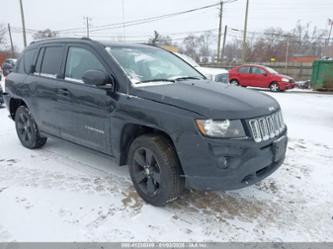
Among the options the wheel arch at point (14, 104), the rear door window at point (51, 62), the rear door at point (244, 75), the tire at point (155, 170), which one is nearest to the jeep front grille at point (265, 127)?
the tire at point (155, 170)

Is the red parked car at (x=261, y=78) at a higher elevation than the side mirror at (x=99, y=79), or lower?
lower

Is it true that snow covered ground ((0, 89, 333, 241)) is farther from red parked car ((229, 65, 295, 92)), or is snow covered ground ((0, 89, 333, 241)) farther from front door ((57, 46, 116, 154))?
red parked car ((229, 65, 295, 92))

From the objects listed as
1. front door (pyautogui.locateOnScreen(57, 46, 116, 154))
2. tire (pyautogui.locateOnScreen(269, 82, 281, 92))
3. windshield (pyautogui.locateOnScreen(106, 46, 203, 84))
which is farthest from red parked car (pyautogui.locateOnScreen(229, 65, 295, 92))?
front door (pyautogui.locateOnScreen(57, 46, 116, 154))

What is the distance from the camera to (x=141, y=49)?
379cm

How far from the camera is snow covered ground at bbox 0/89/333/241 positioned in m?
2.52

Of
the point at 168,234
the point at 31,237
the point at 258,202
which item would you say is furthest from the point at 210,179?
the point at 31,237

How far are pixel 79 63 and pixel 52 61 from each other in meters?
0.70

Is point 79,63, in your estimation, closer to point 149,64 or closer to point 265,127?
point 149,64

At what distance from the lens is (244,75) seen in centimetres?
1599

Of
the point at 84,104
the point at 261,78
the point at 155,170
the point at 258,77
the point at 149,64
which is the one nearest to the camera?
the point at 155,170

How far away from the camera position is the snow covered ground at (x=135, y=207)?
2520mm

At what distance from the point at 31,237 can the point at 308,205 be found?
2928 mm

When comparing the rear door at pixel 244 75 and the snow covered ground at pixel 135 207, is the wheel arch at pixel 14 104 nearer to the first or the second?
the snow covered ground at pixel 135 207

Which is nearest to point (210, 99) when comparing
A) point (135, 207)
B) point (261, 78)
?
point (135, 207)
